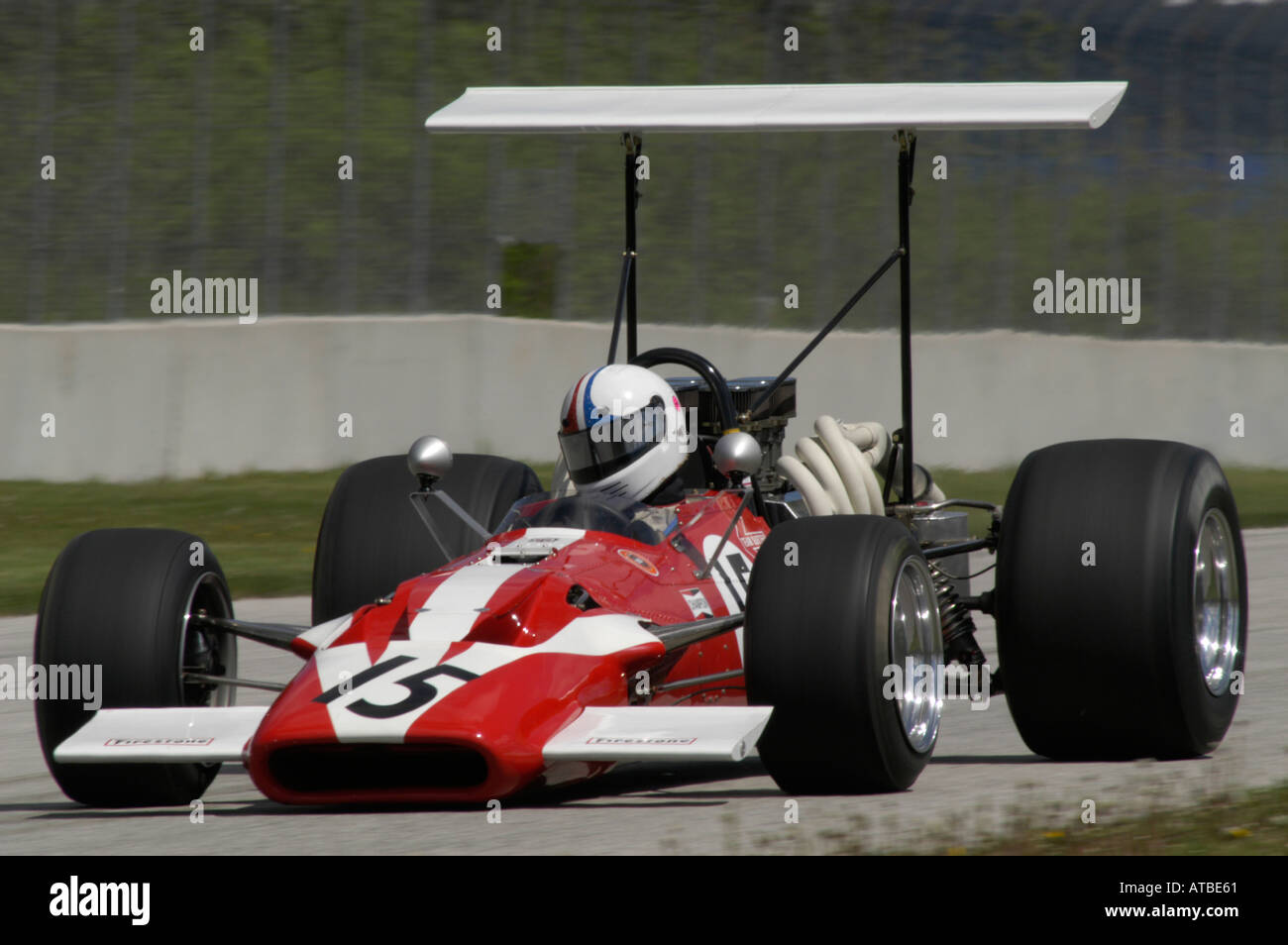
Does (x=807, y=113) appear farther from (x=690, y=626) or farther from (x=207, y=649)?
(x=207, y=649)

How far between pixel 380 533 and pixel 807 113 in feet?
7.48

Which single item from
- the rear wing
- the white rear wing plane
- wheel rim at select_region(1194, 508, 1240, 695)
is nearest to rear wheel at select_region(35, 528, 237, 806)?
the rear wing

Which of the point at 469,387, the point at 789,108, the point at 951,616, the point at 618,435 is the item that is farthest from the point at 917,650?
the point at 469,387

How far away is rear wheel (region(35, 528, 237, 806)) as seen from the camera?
6516mm

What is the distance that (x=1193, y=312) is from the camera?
18.9m

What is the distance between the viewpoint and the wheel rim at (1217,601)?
7164mm

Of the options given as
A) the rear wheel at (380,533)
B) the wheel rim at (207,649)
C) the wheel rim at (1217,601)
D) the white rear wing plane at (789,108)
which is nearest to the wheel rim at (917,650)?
the wheel rim at (1217,601)

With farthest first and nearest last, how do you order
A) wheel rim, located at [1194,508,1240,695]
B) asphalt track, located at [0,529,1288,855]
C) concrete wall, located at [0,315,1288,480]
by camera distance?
concrete wall, located at [0,315,1288,480]
wheel rim, located at [1194,508,1240,695]
asphalt track, located at [0,529,1288,855]

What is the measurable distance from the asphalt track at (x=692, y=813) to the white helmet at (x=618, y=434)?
993 millimetres

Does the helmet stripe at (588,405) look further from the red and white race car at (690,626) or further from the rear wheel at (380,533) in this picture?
the rear wheel at (380,533)

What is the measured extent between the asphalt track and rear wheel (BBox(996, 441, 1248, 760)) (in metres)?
0.14

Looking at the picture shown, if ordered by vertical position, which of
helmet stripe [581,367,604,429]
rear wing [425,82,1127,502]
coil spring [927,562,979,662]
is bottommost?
coil spring [927,562,979,662]

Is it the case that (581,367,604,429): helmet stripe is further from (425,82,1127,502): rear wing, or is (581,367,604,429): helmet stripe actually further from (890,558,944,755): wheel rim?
(890,558,944,755): wheel rim

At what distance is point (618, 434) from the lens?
7230mm
